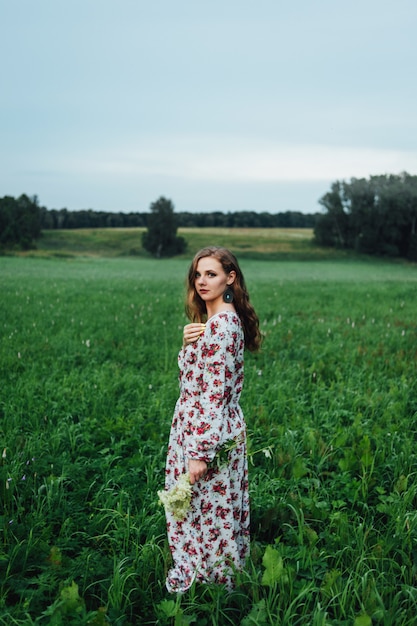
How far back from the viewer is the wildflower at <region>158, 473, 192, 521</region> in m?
2.67

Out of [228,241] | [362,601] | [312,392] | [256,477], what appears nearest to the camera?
[362,601]

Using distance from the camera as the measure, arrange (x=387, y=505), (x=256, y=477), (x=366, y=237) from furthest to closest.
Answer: (x=366, y=237) < (x=256, y=477) < (x=387, y=505)

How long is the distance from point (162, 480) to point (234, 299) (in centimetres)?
183

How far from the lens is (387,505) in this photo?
3646 mm

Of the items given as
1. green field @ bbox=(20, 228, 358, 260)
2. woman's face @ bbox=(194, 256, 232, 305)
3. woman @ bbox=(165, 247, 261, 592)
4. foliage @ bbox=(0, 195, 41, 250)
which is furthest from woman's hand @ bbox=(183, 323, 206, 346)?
foliage @ bbox=(0, 195, 41, 250)

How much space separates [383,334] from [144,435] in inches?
222

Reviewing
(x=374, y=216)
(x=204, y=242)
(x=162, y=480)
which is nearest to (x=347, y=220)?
(x=374, y=216)

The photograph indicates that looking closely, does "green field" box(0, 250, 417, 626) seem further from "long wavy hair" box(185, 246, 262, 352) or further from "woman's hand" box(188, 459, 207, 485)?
"long wavy hair" box(185, 246, 262, 352)

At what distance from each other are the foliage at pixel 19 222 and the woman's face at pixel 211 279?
5404cm

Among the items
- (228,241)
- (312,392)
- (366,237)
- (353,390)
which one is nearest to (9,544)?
(312,392)

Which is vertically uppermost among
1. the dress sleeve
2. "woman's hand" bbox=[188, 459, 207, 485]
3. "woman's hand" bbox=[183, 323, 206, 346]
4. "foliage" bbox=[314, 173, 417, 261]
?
"foliage" bbox=[314, 173, 417, 261]

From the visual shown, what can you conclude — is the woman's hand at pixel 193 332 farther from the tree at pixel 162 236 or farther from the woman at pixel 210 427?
the tree at pixel 162 236

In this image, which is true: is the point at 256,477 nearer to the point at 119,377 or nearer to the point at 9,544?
the point at 9,544

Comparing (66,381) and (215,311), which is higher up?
(215,311)
